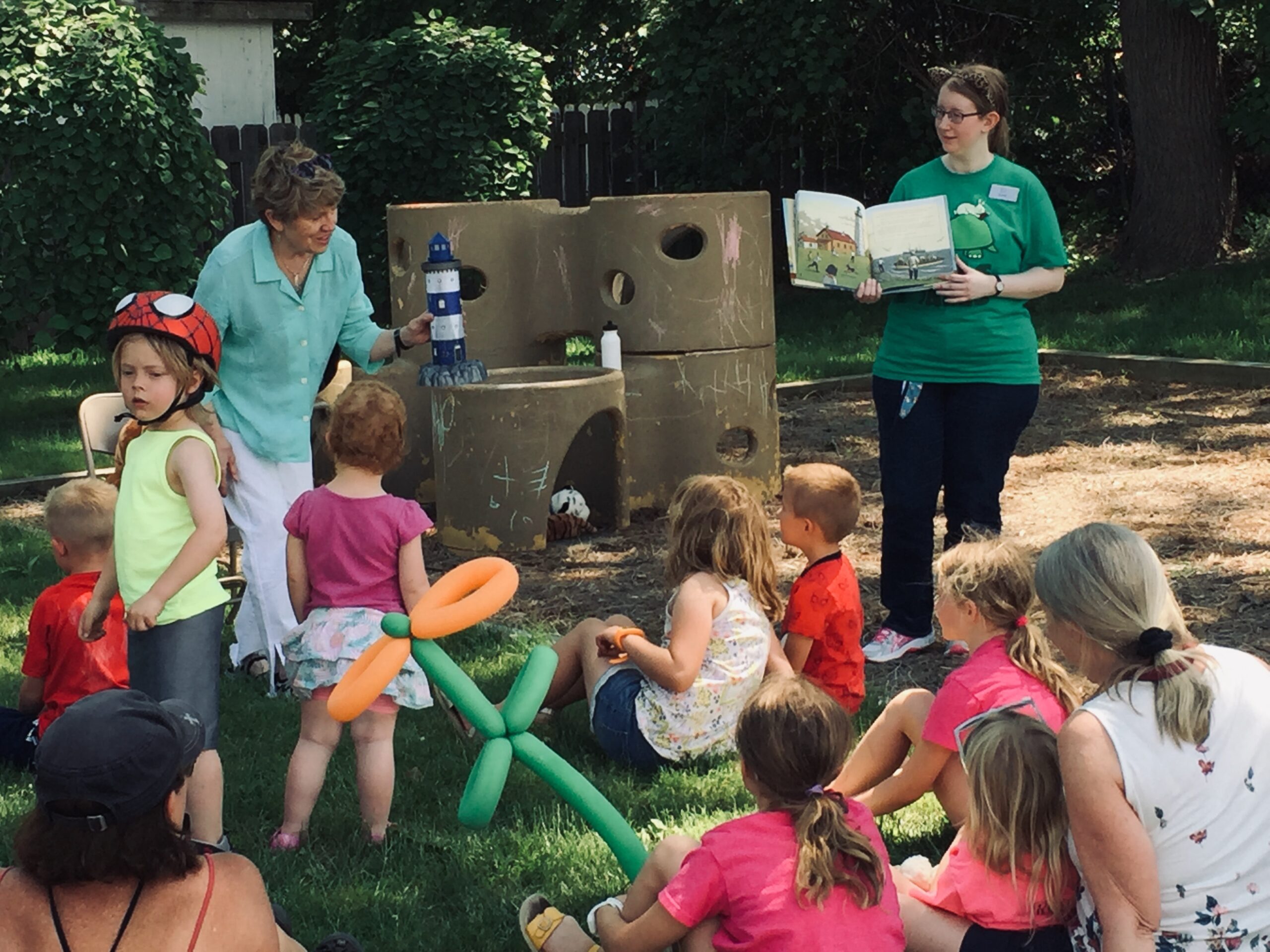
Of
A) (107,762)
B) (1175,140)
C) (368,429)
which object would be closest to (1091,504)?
(368,429)

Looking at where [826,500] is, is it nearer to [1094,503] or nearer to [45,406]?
[1094,503]

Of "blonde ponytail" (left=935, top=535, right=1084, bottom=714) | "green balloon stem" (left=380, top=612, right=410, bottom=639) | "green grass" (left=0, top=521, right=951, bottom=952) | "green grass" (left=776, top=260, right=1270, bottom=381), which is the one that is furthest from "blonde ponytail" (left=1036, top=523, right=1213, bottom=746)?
"green grass" (left=776, top=260, right=1270, bottom=381)

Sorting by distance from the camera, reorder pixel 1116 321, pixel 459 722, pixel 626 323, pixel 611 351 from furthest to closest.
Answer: pixel 1116 321 < pixel 626 323 < pixel 611 351 < pixel 459 722

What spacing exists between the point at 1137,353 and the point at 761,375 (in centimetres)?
406

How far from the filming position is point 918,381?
218 inches

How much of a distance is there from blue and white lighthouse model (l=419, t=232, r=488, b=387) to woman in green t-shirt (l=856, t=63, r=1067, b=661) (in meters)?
1.57

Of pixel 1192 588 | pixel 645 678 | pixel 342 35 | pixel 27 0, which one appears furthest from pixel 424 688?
pixel 342 35

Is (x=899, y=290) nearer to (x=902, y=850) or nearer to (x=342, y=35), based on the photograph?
(x=902, y=850)

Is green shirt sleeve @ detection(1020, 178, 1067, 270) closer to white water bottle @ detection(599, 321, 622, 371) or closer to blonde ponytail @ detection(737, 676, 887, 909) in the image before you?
white water bottle @ detection(599, 321, 622, 371)

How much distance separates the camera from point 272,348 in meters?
5.44

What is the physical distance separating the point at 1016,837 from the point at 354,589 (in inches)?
73.2

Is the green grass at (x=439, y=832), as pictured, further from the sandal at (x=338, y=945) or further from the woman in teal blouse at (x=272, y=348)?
the woman in teal blouse at (x=272, y=348)

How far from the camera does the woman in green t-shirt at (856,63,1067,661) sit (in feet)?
17.8

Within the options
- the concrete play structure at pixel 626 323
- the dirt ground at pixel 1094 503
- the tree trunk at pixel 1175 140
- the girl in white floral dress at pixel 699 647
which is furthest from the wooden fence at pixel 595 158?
the girl in white floral dress at pixel 699 647
